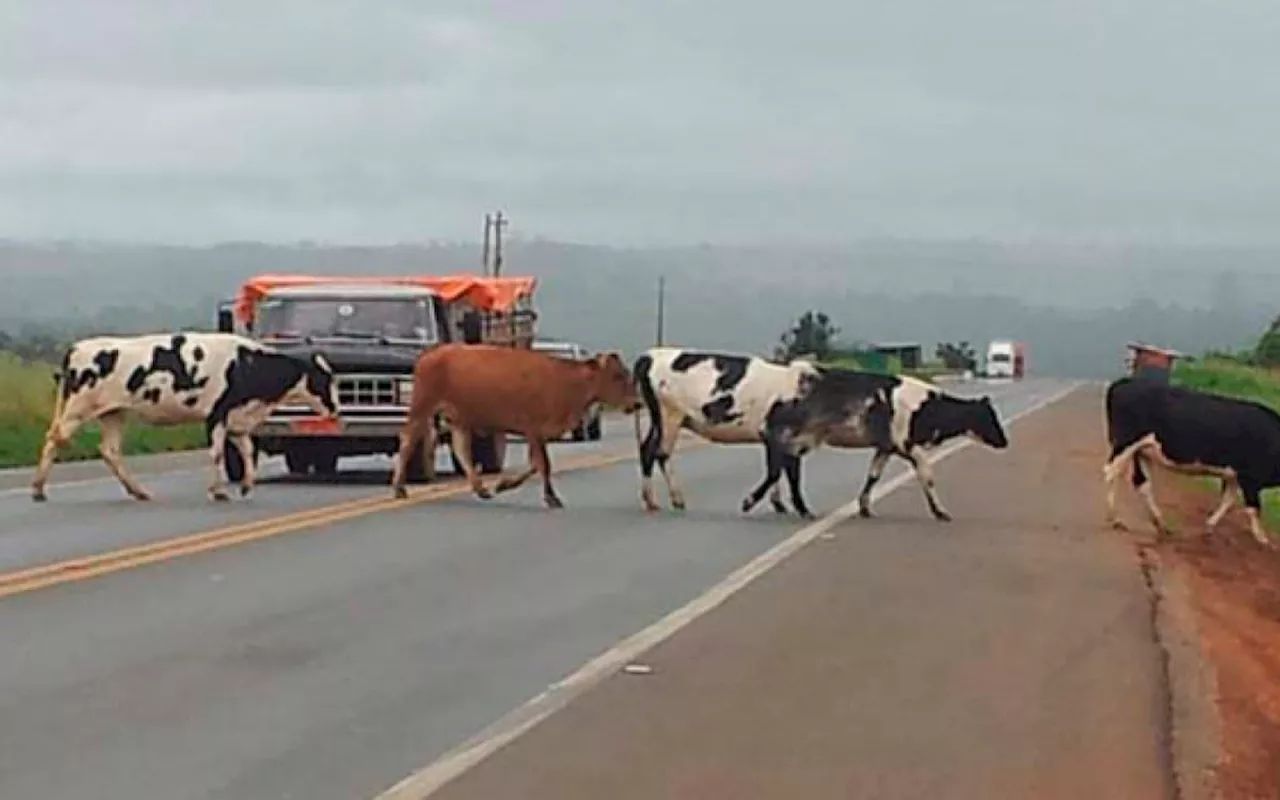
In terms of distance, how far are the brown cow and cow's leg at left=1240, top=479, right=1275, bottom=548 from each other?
233 inches

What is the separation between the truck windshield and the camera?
28.6 meters

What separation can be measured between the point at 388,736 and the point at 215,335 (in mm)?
14625

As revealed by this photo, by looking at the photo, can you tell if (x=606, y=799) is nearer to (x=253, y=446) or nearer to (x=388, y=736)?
(x=388, y=736)

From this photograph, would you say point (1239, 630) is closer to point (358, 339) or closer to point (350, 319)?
point (358, 339)

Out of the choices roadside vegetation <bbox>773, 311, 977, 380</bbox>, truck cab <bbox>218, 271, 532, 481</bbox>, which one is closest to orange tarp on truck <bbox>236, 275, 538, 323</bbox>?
truck cab <bbox>218, 271, 532, 481</bbox>

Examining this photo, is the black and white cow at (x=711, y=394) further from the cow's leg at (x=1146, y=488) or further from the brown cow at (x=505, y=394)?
the cow's leg at (x=1146, y=488)

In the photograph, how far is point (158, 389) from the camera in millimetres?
24125

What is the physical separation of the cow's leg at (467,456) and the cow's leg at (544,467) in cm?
59

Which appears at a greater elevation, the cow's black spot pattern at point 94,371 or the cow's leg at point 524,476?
the cow's black spot pattern at point 94,371

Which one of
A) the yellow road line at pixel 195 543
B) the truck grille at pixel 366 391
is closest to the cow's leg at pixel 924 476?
the yellow road line at pixel 195 543

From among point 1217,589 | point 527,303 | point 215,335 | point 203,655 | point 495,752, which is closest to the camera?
point 495,752

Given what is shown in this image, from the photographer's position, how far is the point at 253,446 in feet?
87.0

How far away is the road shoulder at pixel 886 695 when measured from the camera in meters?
10.3

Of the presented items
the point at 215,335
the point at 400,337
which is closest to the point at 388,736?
the point at 215,335
